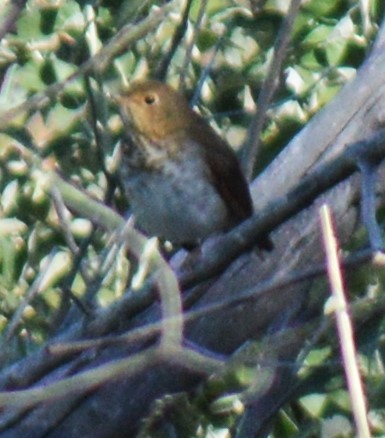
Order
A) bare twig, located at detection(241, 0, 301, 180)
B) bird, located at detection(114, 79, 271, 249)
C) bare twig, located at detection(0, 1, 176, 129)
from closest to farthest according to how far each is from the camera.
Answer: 1. bare twig, located at detection(0, 1, 176, 129)
2. bare twig, located at detection(241, 0, 301, 180)
3. bird, located at detection(114, 79, 271, 249)

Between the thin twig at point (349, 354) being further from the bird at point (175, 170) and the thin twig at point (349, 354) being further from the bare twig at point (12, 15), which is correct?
the bird at point (175, 170)

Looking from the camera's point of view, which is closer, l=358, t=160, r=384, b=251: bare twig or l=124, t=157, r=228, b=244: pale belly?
l=358, t=160, r=384, b=251: bare twig

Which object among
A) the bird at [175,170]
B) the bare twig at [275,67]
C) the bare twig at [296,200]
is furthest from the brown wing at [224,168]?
the bare twig at [296,200]

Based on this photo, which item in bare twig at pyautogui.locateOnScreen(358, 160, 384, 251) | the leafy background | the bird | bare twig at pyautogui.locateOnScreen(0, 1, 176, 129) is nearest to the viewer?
bare twig at pyautogui.locateOnScreen(0, 1, 176, 129)

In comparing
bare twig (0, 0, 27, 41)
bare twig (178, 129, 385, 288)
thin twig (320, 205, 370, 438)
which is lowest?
bare twig (178, 129, 385, 288)

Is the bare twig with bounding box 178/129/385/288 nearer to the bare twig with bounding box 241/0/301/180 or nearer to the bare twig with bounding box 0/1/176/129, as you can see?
the bare twig with bounding box 0/1/176/129

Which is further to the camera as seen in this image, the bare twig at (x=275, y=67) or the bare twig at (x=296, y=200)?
the bare twig at (x=275, y=67)

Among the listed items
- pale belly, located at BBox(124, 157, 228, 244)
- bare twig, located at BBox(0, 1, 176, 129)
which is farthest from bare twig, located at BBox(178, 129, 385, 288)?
pale belly, located at BBox(124, 157, 228, 244)

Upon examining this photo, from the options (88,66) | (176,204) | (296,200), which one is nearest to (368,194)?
(296,200)
